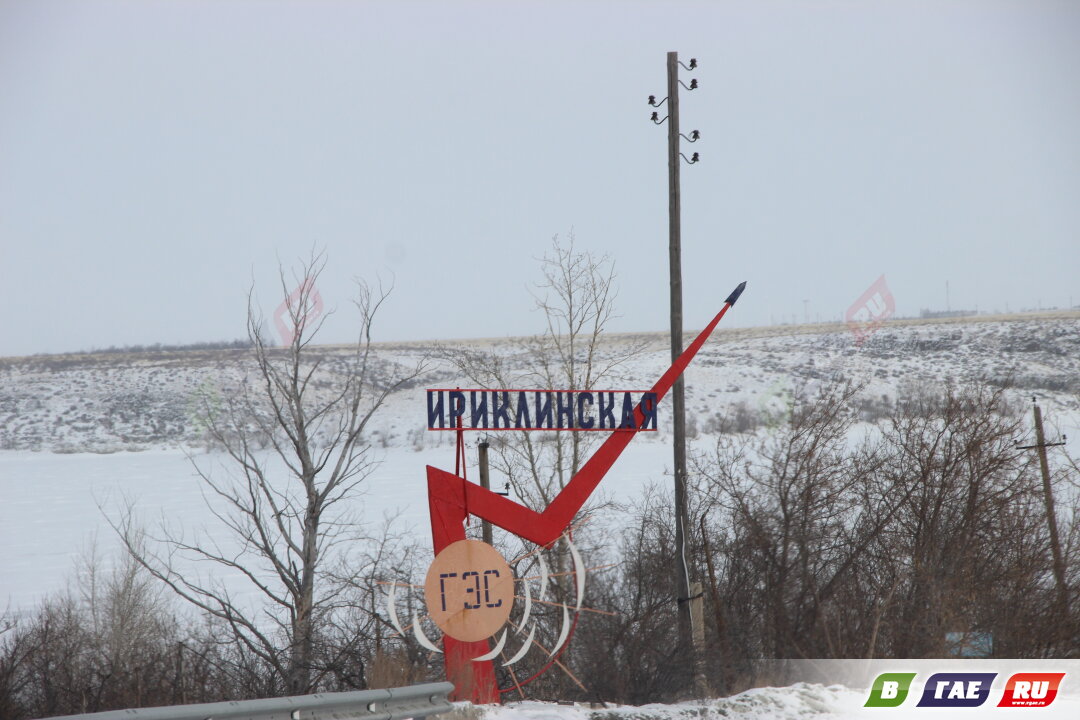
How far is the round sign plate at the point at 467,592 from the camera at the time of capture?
9.45 m

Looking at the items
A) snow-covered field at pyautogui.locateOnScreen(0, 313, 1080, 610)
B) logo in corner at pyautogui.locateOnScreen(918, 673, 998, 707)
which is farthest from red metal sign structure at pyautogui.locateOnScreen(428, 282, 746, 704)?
snow-covered field at pyautogui.locateOnScreen(0, 313, 1080, 610)

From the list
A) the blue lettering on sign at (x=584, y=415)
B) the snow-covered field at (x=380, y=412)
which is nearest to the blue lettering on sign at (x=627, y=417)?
the blue lettering on sign at (x=584, y=415)

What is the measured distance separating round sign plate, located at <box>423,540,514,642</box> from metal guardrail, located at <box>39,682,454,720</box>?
2176 mm

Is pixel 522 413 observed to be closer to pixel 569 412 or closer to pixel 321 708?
pixel 569 412

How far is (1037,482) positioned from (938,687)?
465 inches

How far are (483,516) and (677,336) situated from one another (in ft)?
14.1

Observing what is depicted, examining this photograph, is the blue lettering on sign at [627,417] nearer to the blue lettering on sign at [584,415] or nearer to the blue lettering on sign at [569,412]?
the blue lettering on sign at [569,412]

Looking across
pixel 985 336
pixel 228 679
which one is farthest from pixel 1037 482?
pixel 985 336

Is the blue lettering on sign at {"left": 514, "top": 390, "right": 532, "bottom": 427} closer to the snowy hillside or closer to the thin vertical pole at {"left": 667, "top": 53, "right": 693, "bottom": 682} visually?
the thin vertical pole at {"left": 667, "top": 53, "right": 693, "bottom": 682}

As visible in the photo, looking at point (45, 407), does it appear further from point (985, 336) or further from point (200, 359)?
point (985, 336)

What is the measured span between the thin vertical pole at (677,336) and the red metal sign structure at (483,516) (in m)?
2.27

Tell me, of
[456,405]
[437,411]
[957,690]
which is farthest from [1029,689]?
[437,411]

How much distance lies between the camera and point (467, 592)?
9.54m

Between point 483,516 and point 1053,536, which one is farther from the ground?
point 483,516
